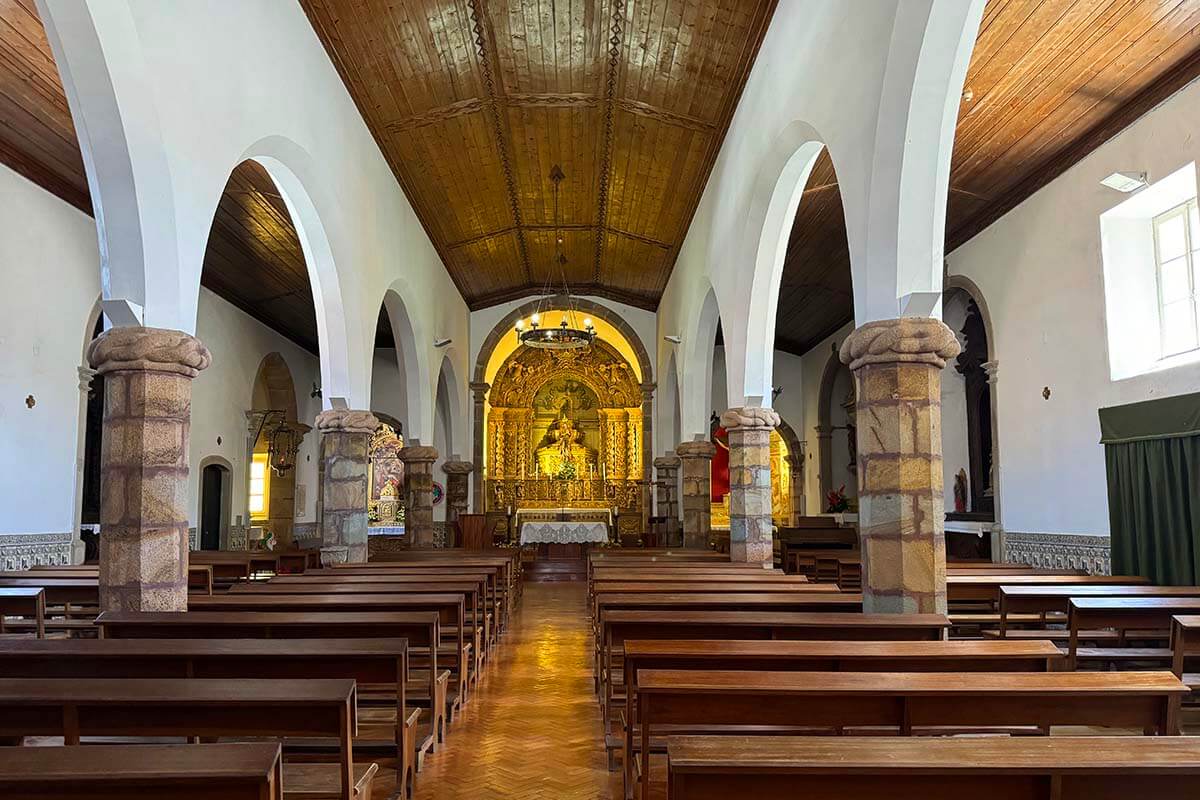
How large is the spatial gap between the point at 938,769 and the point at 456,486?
18.5 meters

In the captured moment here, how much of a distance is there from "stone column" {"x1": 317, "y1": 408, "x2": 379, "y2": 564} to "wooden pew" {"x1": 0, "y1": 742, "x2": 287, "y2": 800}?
29.0 ft

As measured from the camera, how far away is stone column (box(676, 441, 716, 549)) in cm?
1459

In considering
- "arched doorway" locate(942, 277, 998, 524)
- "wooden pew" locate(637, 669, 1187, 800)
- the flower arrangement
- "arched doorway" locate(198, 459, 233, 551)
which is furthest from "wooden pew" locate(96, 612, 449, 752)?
the flower arrangement

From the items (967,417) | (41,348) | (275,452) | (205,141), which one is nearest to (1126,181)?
(967,417)

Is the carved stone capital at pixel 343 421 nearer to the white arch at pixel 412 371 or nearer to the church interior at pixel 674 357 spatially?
the church interior at pixel 674 357

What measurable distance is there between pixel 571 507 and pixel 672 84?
44.8 ft

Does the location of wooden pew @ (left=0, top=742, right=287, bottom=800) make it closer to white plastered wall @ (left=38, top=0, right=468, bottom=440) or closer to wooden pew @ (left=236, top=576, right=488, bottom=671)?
wooden pew @ (left=236, top=576, right=488, bottom=671)

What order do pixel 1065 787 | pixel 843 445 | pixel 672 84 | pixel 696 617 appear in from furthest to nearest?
pixel 843 445 → pixel 672 84 → pixel 696 617 → pixel 1065 787

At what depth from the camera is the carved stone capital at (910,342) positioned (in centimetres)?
556

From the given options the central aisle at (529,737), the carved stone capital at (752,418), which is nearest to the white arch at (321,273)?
the central aisle at (529,737)

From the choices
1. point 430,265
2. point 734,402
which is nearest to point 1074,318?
point 734,402

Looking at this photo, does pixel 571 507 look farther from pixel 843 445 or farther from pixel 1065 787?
pixel 1065 787

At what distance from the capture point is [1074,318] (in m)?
9.70

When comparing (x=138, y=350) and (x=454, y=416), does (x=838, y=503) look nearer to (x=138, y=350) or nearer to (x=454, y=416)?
(x=454, y=416)
